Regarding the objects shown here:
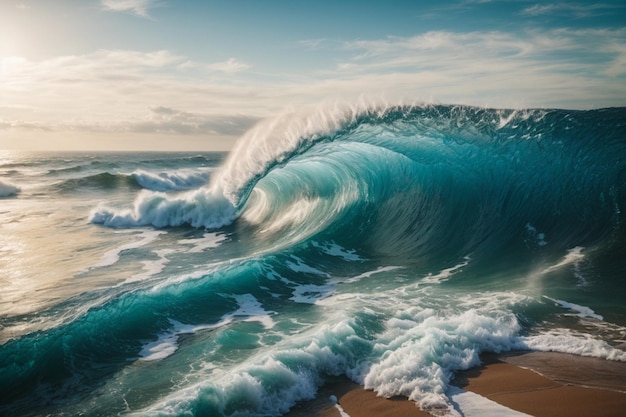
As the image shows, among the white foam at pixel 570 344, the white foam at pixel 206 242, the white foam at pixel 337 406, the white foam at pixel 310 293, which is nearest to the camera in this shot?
the white foam at pixel 337 406

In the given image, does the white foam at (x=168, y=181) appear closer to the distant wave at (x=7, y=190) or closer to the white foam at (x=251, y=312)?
the distant wave at (x=7, y=190)

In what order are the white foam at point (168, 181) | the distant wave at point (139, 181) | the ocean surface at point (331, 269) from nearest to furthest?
A: the ocean surface at point (331, 269) → the distant wave at point (139, 181) → the white foam at point (168, 181)

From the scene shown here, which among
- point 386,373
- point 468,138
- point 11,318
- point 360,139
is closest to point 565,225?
point 468,138

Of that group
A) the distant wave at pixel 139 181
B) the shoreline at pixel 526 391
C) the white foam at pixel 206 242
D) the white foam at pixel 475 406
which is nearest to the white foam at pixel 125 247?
the white foam at pixel 206 242

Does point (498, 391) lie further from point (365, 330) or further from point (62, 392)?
point (62, 392)

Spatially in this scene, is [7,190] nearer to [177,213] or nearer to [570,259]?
[177,213]
